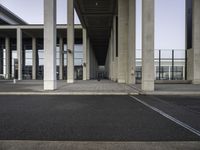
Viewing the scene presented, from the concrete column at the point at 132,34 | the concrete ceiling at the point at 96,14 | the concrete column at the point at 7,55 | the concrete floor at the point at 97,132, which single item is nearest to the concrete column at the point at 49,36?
the concrete floor at the point at 97,132

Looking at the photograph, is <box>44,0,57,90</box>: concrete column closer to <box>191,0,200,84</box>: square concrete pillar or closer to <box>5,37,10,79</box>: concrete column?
<box>191,0,200,84</box>: square concrete pillar

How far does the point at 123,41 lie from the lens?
29.7m

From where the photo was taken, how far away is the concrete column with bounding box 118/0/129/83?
2880cm

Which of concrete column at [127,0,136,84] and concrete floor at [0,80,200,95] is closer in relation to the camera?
concrete floor at [0,80,200,95]

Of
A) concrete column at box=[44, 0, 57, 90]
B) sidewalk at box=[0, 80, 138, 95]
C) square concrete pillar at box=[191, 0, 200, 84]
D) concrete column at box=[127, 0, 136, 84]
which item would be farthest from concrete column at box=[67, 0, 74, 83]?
square concrete pillar at box=[191, 0, 200, 84]

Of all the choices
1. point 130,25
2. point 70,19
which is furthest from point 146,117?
point 70,19

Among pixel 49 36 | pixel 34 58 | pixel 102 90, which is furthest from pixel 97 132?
pixel 34 58

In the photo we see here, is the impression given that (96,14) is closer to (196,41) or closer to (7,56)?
(196,41)

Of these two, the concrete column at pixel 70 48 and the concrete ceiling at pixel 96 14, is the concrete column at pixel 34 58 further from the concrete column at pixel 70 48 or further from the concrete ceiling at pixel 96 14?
the concrete column at pixel 70 48

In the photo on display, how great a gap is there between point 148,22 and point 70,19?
1658cm

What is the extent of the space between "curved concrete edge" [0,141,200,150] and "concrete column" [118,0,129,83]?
25.2 metres

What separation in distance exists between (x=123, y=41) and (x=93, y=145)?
86.1 ft

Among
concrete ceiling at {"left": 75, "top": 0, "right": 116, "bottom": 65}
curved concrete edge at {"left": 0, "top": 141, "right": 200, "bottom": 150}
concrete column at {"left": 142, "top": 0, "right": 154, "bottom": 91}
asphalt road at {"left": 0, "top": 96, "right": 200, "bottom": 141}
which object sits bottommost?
asphalt road at {"left": 0, "top": 96, "right": 200, "bottom": 141}

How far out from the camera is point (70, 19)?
99.7 ft
